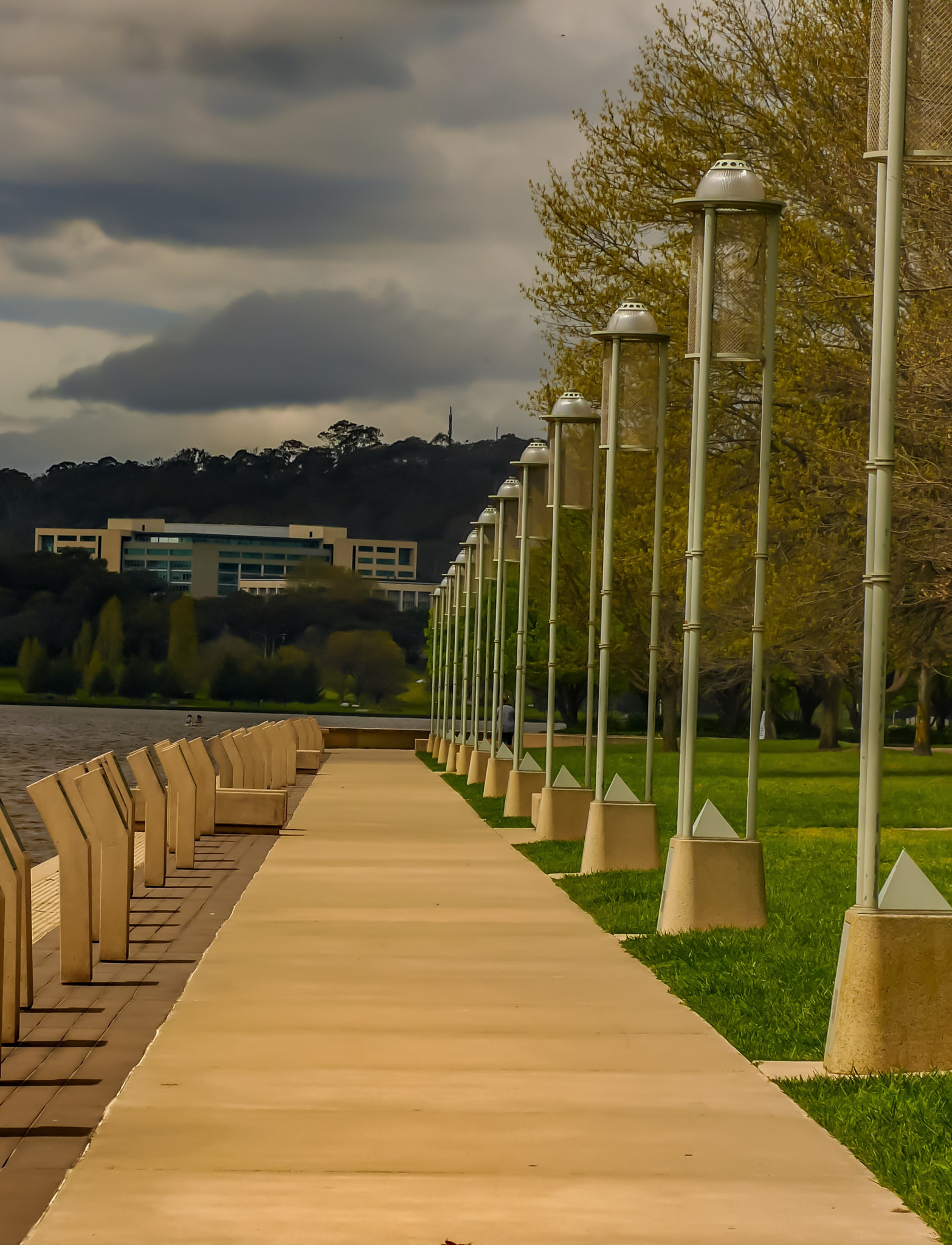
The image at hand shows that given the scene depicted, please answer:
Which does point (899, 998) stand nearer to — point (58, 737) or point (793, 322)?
point (793, 322)

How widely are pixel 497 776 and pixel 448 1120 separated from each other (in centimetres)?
2561

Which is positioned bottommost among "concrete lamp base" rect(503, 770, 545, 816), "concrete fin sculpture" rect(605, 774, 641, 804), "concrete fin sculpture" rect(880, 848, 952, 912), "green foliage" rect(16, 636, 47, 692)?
"green foliage" rect(16, 636, 47, 692)

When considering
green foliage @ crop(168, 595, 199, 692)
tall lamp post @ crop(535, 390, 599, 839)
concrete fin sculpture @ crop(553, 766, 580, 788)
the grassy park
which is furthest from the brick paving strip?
green foliage @ crop(168, 595, 199, 692)

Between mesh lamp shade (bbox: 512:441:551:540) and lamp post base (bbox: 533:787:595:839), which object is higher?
mesh lamp shade (bbox: 512:441:551:540)

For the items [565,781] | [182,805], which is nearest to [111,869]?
[182,805]

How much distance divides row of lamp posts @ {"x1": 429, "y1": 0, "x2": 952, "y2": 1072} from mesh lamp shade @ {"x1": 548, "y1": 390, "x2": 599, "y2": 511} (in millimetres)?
25

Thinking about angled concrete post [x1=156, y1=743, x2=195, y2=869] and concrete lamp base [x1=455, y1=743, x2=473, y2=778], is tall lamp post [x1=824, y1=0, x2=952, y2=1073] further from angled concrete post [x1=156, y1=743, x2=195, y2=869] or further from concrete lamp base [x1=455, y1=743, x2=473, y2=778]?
concrete lamp base [x1=455, y1=743, x2=473, y2=778]

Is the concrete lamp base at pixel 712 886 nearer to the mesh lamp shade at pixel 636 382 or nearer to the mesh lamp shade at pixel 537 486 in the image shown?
the mesh lamp shade at pixel 636 382

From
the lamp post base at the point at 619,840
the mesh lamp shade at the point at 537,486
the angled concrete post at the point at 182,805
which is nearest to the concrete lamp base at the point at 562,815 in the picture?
the lamp post base at the point at 619,840

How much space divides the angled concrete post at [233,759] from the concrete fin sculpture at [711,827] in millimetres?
11494

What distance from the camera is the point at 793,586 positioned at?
35938 millimetres

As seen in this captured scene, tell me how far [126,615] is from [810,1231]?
197380mm

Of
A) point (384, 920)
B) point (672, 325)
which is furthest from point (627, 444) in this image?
point (672, 325)

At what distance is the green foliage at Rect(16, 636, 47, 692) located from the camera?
193500 mm
